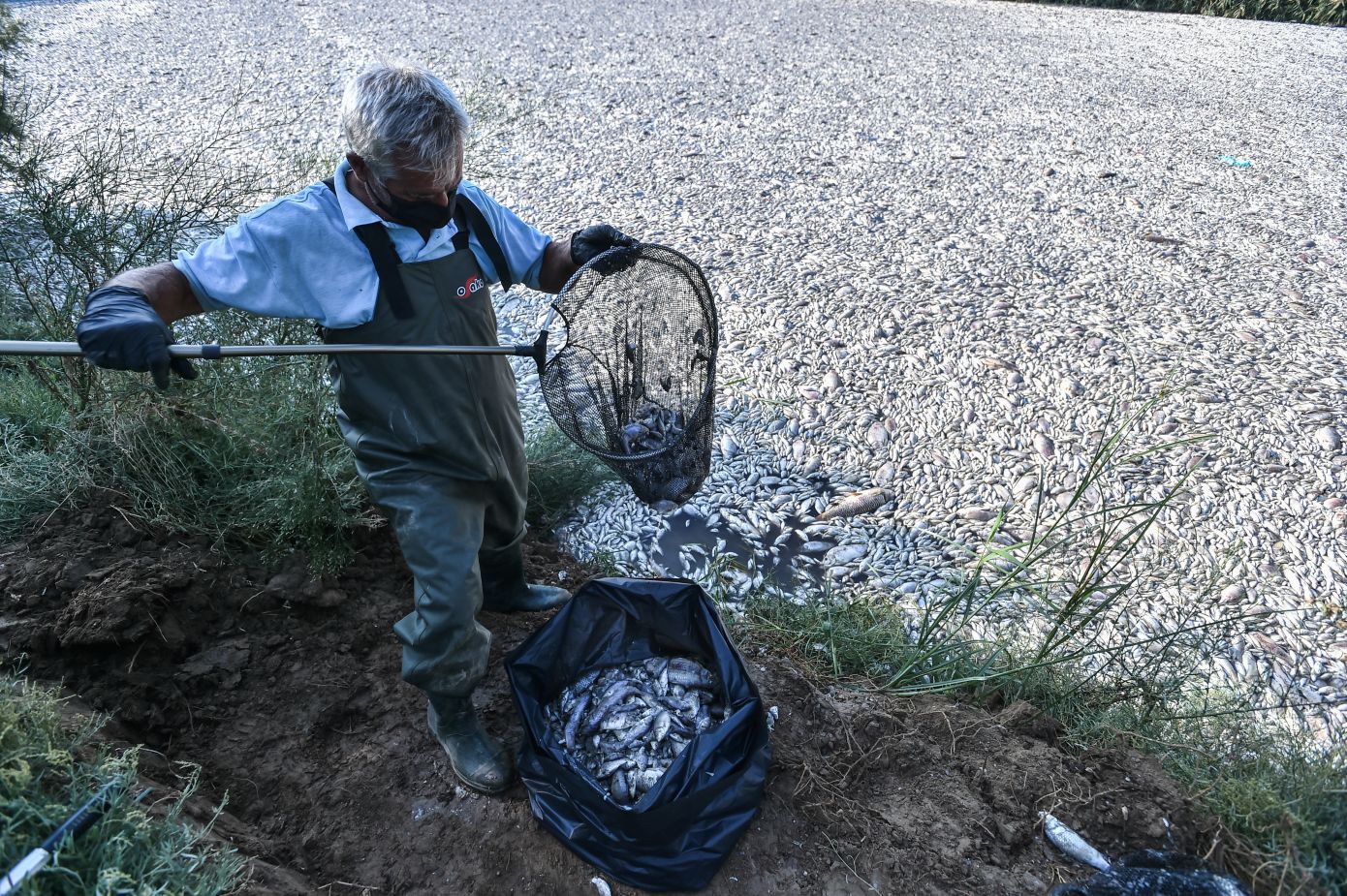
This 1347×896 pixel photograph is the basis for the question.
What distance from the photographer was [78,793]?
1.92 metres

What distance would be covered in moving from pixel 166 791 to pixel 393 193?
156 centimetres

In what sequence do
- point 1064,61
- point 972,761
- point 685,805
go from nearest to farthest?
point 685,805 < point 972,761 < point 1064,61

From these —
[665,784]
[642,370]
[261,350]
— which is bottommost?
[665,784]

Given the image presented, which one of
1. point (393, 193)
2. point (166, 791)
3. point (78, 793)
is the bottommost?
point (166, 791)

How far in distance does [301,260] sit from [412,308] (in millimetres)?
282

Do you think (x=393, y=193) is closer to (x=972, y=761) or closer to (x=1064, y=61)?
(x=972, y=761)

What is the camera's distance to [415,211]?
2.26 m

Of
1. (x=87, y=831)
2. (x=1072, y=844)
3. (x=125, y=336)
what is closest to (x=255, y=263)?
(x=125, y=336)

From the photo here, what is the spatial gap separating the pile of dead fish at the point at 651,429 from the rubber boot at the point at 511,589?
531 mm

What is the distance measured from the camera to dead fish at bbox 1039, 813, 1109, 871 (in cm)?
232

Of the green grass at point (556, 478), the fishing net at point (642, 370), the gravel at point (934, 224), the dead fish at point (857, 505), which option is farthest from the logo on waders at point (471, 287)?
the dead fish at point (857, 505)

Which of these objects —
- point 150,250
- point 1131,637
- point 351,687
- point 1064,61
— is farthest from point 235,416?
point 1064,61

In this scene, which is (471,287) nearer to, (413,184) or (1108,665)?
(413,184)

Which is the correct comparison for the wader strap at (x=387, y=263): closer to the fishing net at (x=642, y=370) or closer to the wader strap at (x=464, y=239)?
the wader strap at (x=464, y=239)
